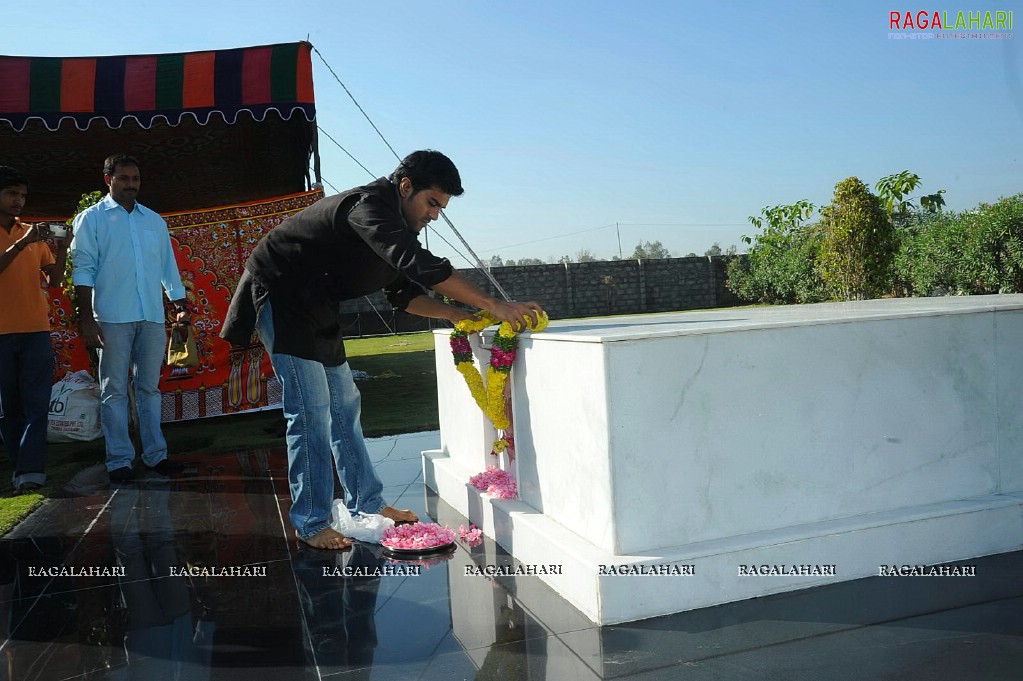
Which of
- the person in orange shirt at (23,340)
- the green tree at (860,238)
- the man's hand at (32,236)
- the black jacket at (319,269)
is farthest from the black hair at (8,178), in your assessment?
the green tree at (860,238)

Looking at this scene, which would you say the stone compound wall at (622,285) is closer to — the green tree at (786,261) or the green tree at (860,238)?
the green tree at (786,261)

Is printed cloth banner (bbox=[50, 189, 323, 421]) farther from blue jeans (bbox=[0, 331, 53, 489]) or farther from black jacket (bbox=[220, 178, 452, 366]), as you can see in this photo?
black jacket (bbox=[220, 178, 452, 366])

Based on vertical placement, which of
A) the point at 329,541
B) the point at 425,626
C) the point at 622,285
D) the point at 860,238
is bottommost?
the point at 425,626

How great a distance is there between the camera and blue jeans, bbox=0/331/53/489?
416 cm

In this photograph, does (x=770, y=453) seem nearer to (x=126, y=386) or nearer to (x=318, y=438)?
(x=318, y=438)

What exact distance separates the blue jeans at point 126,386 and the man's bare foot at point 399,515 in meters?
Result: 1.99

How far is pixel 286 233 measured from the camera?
278cm

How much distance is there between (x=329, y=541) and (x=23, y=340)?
2460mm

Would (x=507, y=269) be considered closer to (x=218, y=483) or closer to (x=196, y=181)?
(x=196, y=181)

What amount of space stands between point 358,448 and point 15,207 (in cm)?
259

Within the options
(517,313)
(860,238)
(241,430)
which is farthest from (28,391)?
(860,238)

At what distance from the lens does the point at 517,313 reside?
8.40 feet

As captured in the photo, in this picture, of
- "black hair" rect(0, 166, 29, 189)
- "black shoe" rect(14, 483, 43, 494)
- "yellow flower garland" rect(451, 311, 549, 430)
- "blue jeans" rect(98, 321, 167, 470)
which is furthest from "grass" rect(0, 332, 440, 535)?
"yellow flower garland" rect(451, 311, 549, 430)

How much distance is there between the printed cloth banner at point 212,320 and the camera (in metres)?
6.57
